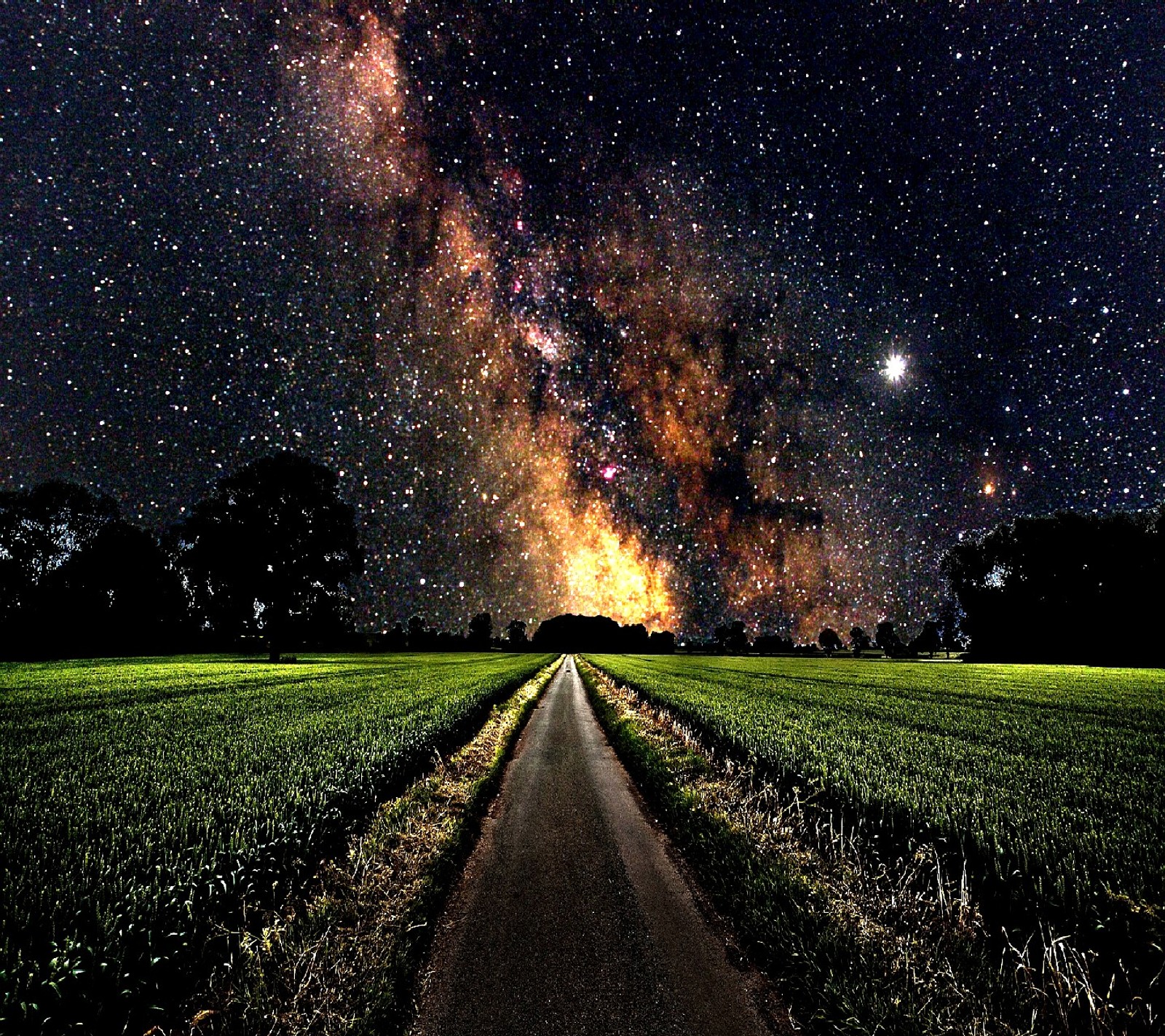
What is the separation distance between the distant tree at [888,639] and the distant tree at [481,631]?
12532 centimetres

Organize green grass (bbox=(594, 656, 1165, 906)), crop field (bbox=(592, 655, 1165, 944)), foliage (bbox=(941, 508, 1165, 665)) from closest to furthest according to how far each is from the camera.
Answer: crop field (bbox=(592, 655, 1165, 944)) < green grass (bbox=(594, 656, 1165, 906)) < foliage (bbox=(941, 508, 1165, 665))

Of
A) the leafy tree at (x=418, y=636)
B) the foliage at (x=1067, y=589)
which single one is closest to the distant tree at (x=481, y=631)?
the leafy tree at (x=418, y=636)

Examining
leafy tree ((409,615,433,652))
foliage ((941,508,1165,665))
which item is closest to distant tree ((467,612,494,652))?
leafy tree ((409,615,433,652))

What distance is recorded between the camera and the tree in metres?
47.0

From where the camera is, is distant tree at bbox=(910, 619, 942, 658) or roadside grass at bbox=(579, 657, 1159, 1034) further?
distant tree at bbox=(910, 619, 942, 658)

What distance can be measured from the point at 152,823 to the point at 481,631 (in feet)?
560

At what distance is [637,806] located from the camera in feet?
30.1

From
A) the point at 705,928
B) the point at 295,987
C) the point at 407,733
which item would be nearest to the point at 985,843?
the point at 705,928

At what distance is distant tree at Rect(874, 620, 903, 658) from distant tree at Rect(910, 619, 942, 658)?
4.90 m

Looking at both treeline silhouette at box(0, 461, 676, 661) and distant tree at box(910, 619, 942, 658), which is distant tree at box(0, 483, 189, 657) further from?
distant tree at box(910, 619, 942, 658)

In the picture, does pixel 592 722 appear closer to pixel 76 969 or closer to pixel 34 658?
pixel 76 969

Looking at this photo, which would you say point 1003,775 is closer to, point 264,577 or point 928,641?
point 264,577

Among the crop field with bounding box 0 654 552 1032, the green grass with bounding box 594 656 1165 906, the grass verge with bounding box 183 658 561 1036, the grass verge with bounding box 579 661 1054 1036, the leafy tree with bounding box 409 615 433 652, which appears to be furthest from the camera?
the leafy tree with bounding box 409 615 433 652

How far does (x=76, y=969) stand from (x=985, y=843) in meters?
8.33
